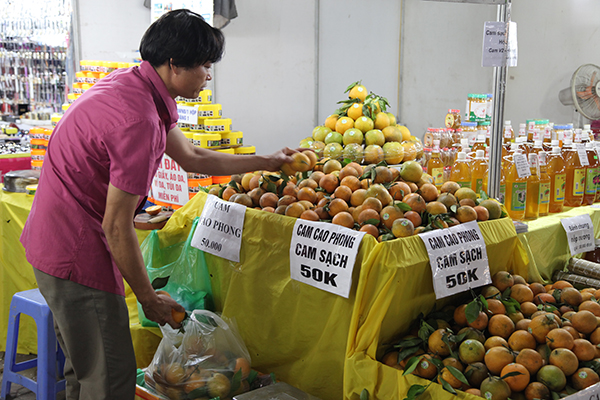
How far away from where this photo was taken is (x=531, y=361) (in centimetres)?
149

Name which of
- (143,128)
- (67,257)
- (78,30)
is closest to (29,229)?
(67,257)

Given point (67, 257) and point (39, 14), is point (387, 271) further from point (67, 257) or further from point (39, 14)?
point (39, 14)

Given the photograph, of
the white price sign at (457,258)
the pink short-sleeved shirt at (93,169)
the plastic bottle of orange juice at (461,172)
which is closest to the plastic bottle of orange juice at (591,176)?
the plastic bottle of orange juice at (461,172)

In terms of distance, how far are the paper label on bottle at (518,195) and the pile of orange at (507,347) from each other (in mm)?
548

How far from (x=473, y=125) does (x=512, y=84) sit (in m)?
2.66

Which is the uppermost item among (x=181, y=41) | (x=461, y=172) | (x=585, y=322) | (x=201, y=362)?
(x=181, y=41)

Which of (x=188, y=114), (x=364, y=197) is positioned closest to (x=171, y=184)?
(x=188, y=114)

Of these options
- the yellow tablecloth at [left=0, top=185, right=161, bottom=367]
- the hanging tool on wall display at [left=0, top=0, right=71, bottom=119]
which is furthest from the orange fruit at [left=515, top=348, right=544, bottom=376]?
the hanging tool on wall display at [left=0, top=0, right=71, bottom=119]

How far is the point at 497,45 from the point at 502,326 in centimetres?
111

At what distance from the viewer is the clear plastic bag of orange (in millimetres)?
1790

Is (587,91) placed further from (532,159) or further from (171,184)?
(171,184)

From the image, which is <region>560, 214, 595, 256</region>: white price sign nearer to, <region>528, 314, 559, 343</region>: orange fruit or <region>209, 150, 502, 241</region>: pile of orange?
<region>209, 150, 502, 241</region>: pile of orange

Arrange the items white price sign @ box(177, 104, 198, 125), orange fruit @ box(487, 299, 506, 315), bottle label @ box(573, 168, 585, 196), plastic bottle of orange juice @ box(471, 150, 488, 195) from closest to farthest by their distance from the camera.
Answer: orange fruit @ box(487, 299, 506, 315)
plastic bottle of orange juice @ box(471, 150, 488, 195)
bottle label @ box(573, 168, 585, 196)
white price sign @ box(177, 104, 198, 125)

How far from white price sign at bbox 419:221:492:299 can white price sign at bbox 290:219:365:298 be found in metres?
0.24
